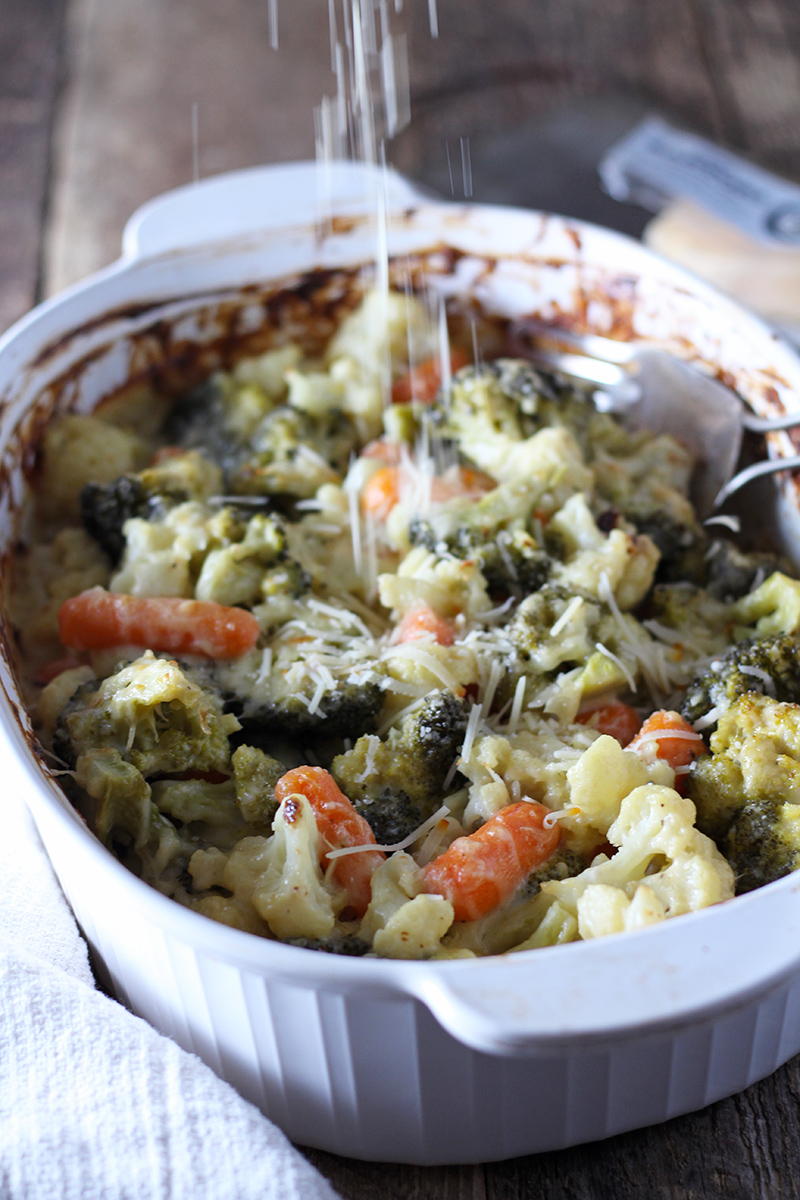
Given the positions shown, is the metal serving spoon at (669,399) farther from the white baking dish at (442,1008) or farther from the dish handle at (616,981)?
the dish handle at (616,981)

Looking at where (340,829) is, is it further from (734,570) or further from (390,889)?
(734,570)

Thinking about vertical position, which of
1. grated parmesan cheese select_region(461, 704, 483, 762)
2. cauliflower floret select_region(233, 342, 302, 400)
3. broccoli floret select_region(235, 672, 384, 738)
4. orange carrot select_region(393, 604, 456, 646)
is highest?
cauliflower floret select_region(233, 342, 302, 400)

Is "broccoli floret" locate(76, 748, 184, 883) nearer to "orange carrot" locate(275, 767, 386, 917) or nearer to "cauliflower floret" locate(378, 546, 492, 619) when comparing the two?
"orange carrot" locate(275, 767, 386, 917)

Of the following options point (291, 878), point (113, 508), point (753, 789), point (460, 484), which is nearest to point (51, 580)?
point (113, 508)

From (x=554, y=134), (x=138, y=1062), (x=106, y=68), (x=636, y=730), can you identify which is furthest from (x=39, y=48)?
(x=138, y=1062)

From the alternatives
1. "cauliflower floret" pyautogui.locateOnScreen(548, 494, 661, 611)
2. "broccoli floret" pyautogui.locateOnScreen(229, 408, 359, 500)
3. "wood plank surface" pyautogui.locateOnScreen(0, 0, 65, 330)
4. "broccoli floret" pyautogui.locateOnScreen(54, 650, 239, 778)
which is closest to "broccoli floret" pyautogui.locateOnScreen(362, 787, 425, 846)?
"broccoli floret" pyautogui.locateOnScreen(54, 650, 239, 778)

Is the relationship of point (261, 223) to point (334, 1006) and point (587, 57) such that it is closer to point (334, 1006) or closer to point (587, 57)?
point (334, 1006)
